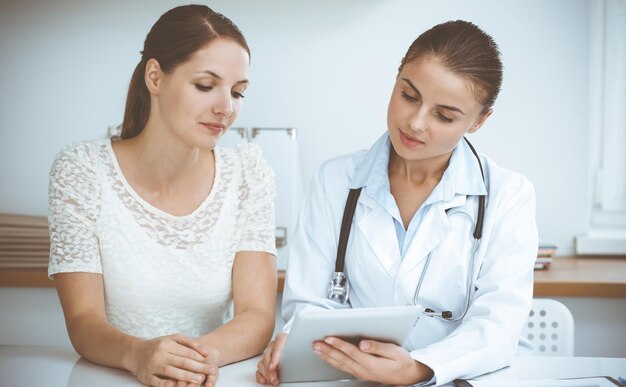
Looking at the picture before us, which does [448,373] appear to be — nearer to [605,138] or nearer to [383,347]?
[383,347]

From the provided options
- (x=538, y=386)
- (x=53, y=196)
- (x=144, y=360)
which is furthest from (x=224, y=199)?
(x=538, y=386)

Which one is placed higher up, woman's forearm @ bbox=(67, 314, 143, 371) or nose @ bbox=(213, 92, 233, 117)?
nose @ bbox=(213, 92, 233, 117)

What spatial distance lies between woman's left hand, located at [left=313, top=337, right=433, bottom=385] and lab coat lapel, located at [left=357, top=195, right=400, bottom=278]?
306 mm

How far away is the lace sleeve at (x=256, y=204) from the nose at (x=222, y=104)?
0.20 meters

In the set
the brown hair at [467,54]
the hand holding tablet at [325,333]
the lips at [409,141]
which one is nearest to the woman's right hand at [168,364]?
the hand holding tablet at [325,333]

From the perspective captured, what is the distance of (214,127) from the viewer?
148 centimetres

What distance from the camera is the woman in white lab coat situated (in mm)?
1375

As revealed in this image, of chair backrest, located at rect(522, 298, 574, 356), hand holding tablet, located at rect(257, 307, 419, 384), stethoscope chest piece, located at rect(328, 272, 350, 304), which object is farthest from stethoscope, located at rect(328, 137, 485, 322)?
chair backrest, located at rect(522, 298, 574, 356)

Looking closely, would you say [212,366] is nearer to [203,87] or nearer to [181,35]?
[203,87]

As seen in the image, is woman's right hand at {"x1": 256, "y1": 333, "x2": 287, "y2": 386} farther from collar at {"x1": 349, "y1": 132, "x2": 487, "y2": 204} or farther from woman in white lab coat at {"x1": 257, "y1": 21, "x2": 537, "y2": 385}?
collar at {"x1": 349, "y1": 132, "x2": 487, "y2": 204}

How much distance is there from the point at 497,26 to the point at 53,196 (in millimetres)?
1651

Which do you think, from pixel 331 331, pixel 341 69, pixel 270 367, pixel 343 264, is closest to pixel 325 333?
pixel 331 331

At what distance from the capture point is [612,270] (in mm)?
2309

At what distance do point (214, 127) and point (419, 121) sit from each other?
0.41m
